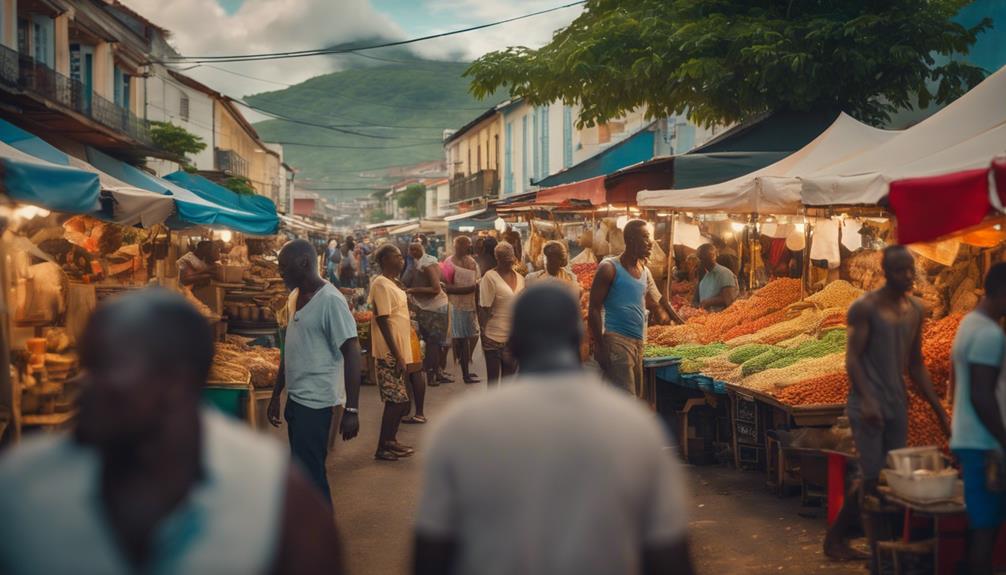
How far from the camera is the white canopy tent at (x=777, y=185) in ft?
30.9

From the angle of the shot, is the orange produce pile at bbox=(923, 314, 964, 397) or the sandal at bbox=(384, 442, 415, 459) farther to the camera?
the sandal at bbox=(384, 442, 415, 459)

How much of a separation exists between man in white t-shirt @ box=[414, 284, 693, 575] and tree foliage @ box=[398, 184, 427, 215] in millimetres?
86165

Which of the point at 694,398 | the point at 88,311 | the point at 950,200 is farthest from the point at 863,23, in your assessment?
the point at 88,311

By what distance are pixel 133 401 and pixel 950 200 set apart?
15.5ft

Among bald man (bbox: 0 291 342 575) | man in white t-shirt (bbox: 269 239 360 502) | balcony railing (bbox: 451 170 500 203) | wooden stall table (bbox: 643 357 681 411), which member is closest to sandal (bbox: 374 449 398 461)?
wooden stall table (bbox: 643 357 681 411)

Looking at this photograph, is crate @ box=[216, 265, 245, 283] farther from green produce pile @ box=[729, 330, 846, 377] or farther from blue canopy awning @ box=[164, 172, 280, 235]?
green produce pile @ box=[729, 330, 846, 377]

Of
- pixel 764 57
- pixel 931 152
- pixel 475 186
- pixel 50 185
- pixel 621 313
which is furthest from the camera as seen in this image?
pixel 475 186

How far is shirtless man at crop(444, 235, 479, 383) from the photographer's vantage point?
47.0ft

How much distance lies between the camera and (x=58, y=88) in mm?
20703

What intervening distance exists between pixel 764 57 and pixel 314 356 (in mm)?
10418

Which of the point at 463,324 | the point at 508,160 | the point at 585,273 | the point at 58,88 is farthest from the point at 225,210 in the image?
the point at 508,160

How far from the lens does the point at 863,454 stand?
6145 mm

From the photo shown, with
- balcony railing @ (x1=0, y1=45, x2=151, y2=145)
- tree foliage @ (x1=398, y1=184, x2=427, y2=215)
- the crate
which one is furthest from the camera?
tree foliage @ (x1=398, y1=184, x2=427, y2=215)

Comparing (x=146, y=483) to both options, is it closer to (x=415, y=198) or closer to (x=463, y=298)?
(x=463, y=298)
